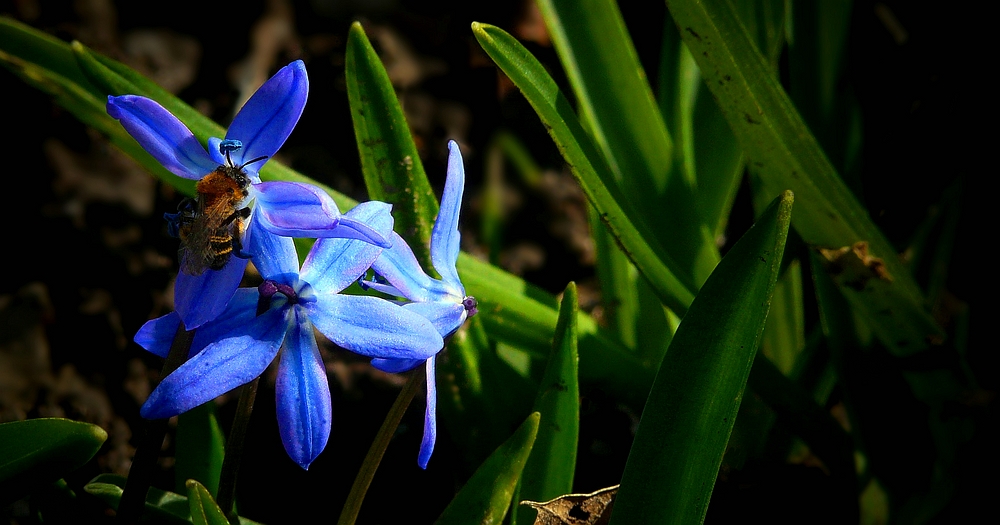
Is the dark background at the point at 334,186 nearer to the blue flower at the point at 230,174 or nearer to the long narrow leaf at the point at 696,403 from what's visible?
the long narrow leaf at the point at 696,403

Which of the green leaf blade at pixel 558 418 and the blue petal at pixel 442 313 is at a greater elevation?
the blue petal at pixel 442 313

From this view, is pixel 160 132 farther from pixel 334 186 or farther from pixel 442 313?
pixel 334 186

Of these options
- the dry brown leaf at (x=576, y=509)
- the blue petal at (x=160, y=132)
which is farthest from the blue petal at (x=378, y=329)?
the dry brown leaf at (x=576, y=509)

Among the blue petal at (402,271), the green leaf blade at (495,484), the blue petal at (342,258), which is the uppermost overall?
the blue petal at (342,258)

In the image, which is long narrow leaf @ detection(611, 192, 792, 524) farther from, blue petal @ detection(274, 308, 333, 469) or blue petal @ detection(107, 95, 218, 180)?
blue petal @ detection(107, 95, 218, 180)

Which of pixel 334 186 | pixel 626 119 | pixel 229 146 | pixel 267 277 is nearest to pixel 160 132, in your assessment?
pixel 229 146
